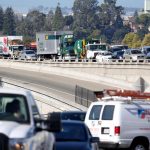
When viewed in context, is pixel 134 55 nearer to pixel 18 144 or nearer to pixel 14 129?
pixel 14 129

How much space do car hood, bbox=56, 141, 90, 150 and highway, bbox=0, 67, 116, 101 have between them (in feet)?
149

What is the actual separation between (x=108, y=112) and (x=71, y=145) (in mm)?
7552

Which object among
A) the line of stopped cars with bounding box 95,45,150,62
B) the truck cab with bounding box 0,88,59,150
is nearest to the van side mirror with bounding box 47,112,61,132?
the truck cab with bounding box 0,88,59,150

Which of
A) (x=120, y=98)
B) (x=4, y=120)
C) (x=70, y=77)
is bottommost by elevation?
(x=70, y=77)

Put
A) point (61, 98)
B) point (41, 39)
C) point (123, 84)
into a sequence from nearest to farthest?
point (61, 98), point (123, 84), point (41, 39)

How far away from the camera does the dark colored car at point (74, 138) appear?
48.5 feet

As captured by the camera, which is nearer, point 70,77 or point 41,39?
point 70,77

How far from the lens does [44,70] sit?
283ft

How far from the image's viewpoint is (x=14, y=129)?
8641mm

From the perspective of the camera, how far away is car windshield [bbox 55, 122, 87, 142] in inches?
609

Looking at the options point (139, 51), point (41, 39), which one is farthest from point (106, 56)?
point (41, 39)

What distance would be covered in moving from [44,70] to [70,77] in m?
7.74

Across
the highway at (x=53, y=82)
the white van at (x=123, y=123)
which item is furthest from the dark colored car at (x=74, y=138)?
the highway at (x=53, y=82)

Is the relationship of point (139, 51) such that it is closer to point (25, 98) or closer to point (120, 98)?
point (120, 98)
